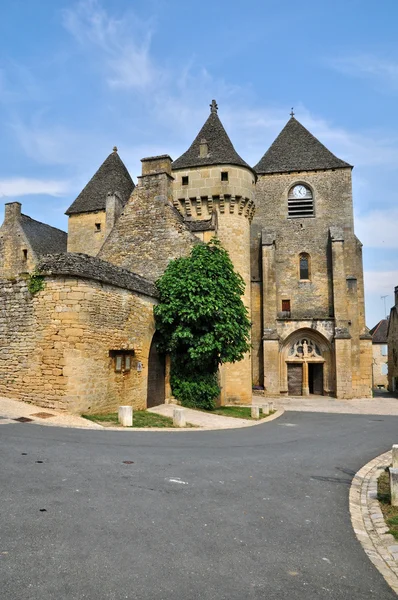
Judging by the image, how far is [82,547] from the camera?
3.89m

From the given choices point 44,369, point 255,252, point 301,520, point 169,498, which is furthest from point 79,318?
point 255,252

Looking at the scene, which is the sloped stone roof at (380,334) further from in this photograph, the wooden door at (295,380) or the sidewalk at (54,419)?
the sidewalk at (54,419)

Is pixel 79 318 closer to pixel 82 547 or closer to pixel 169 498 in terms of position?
pixel 169 498

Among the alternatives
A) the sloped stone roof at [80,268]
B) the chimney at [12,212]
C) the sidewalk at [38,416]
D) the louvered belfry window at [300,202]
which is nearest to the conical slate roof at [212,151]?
the louvered belfry window at [300,202]

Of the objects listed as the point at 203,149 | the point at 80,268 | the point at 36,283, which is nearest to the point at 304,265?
the point at 203,149

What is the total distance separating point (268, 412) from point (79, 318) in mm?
9412

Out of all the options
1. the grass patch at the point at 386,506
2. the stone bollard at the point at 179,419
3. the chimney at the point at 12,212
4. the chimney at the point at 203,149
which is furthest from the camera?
the chimney at the point at 12,212

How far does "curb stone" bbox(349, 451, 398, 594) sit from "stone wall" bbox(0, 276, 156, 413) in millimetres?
7136

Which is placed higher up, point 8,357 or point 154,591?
point 8,357

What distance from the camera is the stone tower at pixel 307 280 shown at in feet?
96.8

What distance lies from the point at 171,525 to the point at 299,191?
31.6 meters

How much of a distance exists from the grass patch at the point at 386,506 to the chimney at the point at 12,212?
1085 inches

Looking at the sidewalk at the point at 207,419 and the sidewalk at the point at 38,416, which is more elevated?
the sidewalk at the point at 38,416

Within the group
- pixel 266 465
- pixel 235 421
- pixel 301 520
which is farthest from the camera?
pixel 235 421
